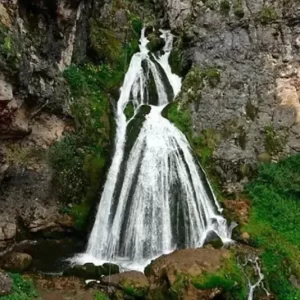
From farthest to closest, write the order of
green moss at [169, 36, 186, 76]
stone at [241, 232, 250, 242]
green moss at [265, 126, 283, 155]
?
green moss at [169, 36, 186, 76] → green moss at [265, 126, 283, 155] → stone at [241, 232, 250, 242]

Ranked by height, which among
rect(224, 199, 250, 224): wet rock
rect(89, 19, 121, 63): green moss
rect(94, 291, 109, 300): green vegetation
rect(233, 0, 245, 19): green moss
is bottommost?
rect(94, 291, 109, 300): green vegetation

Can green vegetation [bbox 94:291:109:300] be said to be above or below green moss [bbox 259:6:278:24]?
below

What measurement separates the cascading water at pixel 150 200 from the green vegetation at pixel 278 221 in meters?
1.34

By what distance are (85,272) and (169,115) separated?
8.08 meters

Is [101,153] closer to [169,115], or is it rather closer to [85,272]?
[169,115]

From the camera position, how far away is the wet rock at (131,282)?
37.2ft

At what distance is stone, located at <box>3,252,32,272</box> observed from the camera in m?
12.3

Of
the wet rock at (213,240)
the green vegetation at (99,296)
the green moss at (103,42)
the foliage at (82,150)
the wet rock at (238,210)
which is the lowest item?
the green vegetation at (99,296)

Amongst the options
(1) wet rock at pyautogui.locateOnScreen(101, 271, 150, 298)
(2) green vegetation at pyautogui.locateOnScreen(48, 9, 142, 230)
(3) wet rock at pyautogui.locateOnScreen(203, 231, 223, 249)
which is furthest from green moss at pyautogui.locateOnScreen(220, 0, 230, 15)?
(1) wet rock at pyautogui.locateOnScreen(101, 271, 150, 298)

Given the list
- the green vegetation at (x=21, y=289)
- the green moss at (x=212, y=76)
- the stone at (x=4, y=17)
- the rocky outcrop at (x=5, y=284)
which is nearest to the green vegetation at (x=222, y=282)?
the green vegetation at (x=21, y=289)

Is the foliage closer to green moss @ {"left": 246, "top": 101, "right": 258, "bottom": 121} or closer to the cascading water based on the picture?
the cascading water

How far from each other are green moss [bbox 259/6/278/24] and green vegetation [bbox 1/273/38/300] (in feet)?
51.7

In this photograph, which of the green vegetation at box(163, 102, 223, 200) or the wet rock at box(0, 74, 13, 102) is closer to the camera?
the wet rock at box(0, 74, 13, 102)

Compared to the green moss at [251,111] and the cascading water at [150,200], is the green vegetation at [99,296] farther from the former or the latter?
the green moss at [251,111]
